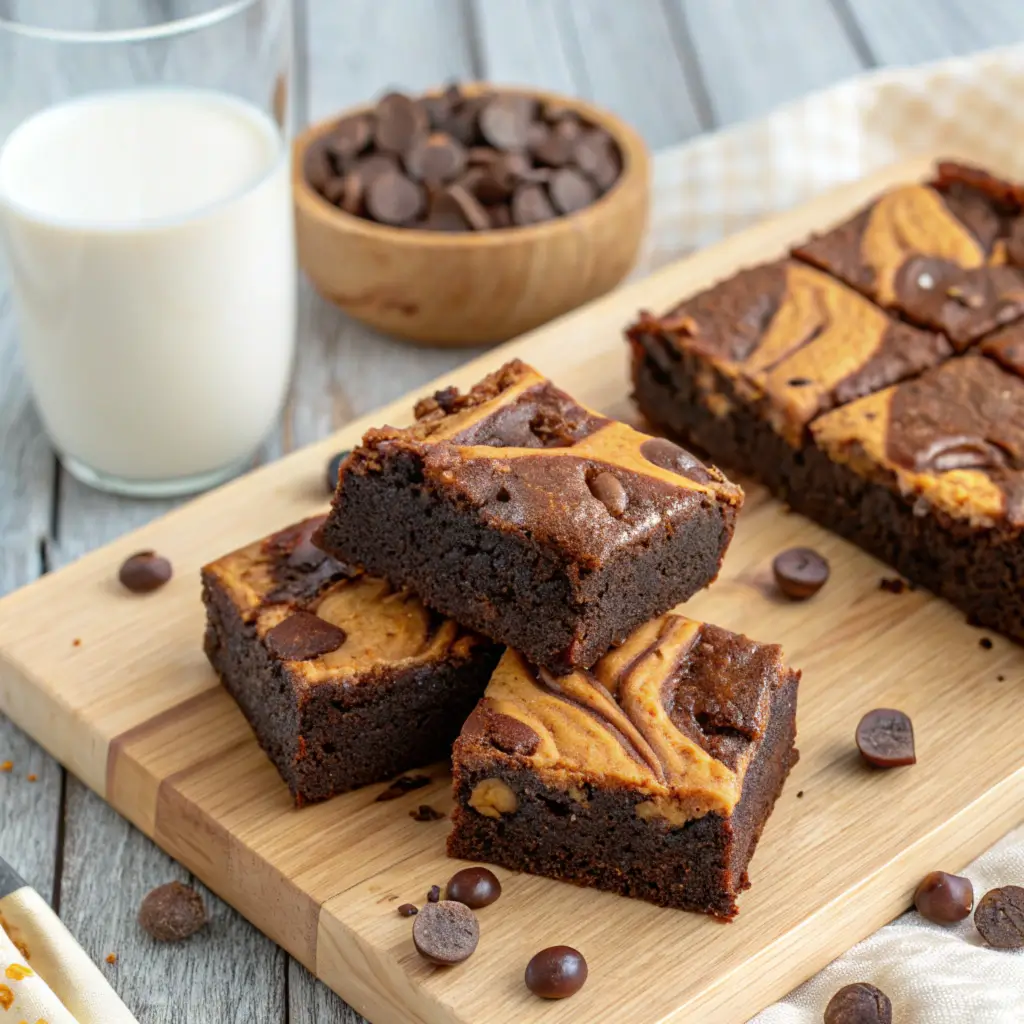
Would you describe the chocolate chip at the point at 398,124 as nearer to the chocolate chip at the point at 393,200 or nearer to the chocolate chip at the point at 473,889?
the chocolate chip at the point at 393,200

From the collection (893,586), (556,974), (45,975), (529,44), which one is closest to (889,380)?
(893,586)

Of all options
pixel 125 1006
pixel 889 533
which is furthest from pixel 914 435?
pixel 125 1006

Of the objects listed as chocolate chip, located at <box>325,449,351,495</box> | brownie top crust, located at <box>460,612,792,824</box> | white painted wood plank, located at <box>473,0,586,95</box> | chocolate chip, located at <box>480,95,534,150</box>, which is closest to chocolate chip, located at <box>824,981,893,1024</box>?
brownie top crust, located at <box>460,612,792,824</box>

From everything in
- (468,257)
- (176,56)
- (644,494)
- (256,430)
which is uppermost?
(176,56)

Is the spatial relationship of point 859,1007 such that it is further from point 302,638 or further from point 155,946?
point 155,946

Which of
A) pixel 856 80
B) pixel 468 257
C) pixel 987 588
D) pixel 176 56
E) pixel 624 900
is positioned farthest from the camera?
pixel 856 80

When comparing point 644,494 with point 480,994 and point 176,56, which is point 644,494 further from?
point 176,56

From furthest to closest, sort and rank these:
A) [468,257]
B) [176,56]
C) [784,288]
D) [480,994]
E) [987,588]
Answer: [468,257], [784,288], [176,56], [987,588], [480,994]

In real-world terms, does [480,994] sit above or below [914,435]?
below
